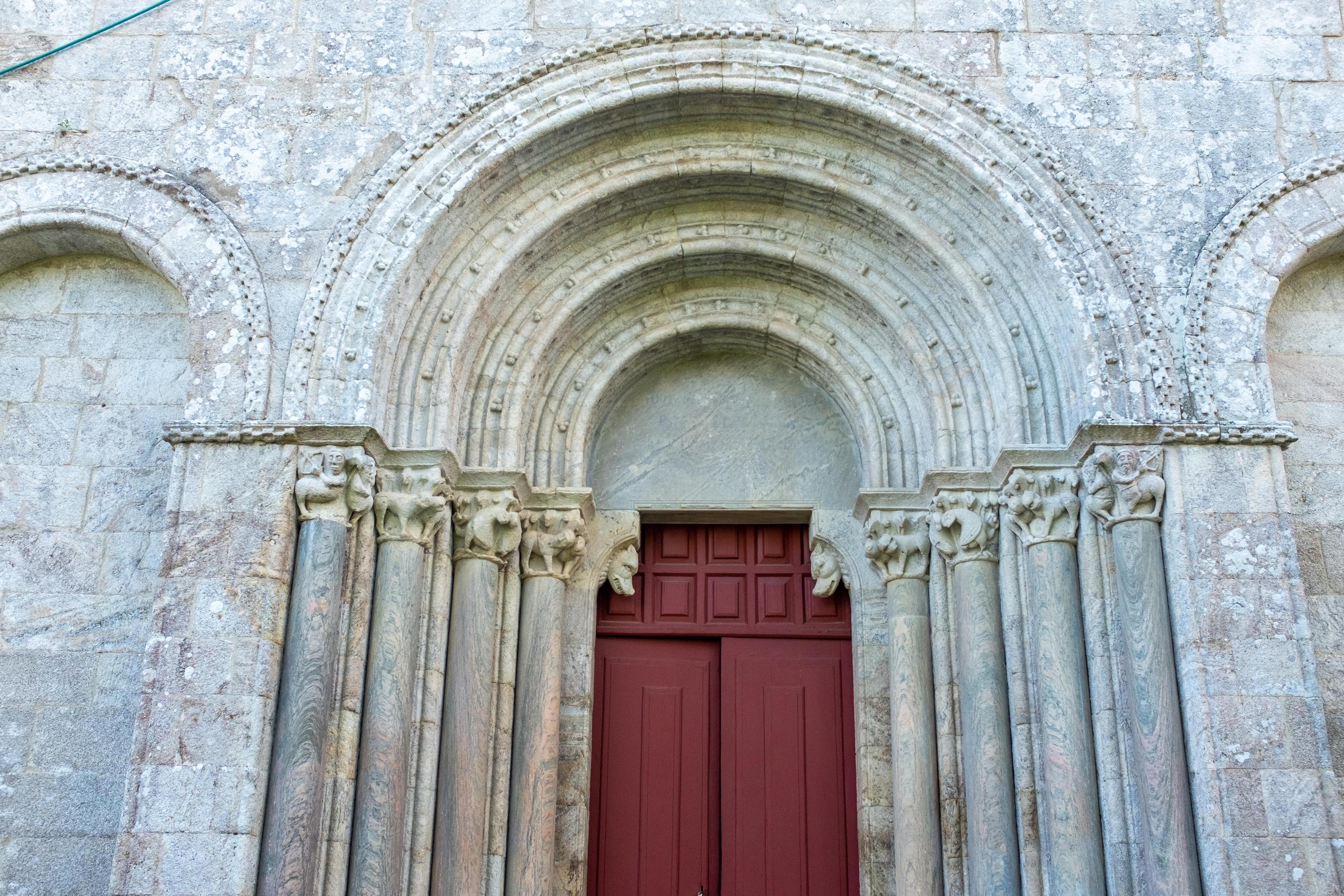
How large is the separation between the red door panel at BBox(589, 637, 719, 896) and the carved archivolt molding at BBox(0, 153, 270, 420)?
246 centimetres

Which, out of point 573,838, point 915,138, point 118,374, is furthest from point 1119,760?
point 118,374

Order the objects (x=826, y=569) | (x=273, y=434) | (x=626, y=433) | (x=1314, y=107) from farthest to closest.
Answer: (x=626, y=433) < (x=826, y=569) < (x=1314, y=107) < (x=273, y=434)

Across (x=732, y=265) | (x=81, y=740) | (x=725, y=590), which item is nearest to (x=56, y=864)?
(x=81, y=740)

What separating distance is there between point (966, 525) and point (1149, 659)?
1.18 m

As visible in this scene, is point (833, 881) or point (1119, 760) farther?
point (833, 881)

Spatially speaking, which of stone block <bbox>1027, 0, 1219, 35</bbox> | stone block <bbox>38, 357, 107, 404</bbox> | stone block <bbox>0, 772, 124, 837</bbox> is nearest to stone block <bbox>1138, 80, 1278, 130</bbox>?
stone block <bbox>1027, 0, 1219, 35</bbox>

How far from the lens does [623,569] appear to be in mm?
7355

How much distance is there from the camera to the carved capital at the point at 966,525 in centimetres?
655

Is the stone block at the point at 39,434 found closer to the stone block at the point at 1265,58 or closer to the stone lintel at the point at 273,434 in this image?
the stone lintel at the point at 273,434

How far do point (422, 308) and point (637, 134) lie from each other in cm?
151

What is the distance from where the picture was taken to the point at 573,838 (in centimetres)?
673

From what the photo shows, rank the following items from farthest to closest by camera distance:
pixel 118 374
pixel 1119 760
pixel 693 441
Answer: pixel 693 441
pixel 118 374
pixel 1119 760

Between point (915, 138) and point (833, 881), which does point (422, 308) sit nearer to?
point (915, 138)

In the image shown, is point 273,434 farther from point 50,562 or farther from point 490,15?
point 490,15
